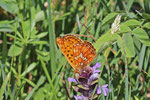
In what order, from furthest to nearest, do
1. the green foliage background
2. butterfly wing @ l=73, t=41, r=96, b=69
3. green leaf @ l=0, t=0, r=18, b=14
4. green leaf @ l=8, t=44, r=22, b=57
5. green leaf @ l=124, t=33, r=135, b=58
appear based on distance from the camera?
green leaf @ l=0, t=0, r=18, b=14 < green leaf @ l=8, t=44, r=22, b=57 < the green foliage background < butterfly wing @ l=73, t=41, r=96, b=69 < green leaf @ l=124, t=33, r=135, b=58

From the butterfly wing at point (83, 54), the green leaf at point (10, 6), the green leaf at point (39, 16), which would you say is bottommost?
the butterfly wing at point (83, 54)

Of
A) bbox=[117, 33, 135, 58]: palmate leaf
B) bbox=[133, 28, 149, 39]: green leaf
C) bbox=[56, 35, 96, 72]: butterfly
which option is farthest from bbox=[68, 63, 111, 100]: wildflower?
bbox=[133, 28, 149, 39]: green leaf

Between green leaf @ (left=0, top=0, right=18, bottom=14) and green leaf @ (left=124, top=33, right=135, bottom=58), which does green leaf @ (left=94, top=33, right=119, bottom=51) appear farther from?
green leaf @ (left=0, top=0, right=18, bottom=14)

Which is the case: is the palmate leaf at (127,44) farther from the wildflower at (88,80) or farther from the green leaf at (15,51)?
the green leaf at (15,51)

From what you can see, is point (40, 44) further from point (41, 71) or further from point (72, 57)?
point (72, 57)

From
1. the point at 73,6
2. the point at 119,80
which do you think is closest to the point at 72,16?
the point at 73,6

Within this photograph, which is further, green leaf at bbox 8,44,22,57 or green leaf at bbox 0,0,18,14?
green leaf at bbox 0,0,18,14

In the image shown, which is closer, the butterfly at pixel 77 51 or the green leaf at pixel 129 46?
the green leaf at pixel 129 46

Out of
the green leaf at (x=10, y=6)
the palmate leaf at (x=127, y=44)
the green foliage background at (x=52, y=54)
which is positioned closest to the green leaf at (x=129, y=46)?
the palmate leaf at (x=127, y=44)
